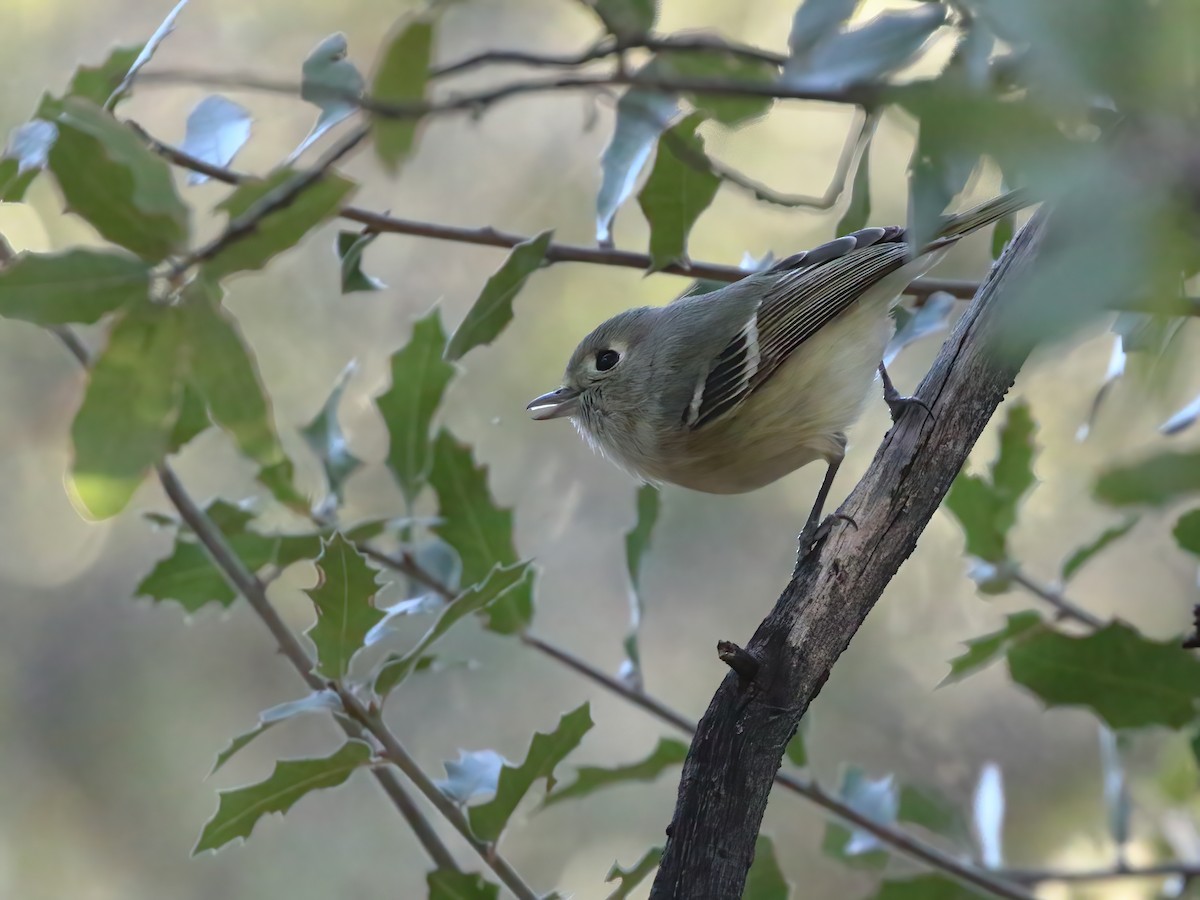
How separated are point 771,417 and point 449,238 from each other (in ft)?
1.97

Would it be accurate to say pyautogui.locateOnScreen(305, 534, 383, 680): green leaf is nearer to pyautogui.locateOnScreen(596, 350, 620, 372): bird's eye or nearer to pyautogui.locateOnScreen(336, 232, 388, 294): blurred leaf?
pyautogui.locateOnScreen(336, 232, 388, 294): blurred leaf

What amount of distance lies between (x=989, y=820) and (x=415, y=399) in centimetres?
104

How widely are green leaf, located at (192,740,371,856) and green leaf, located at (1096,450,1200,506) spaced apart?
0.89 metres

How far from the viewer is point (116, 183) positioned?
721 mm

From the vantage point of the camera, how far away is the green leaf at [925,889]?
58.7 inches

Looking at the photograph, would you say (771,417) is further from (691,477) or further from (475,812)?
(475,812)

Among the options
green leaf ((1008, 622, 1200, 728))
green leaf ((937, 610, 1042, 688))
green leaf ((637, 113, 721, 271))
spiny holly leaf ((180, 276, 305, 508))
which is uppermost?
green leaf ((637, 113, 721, 271))

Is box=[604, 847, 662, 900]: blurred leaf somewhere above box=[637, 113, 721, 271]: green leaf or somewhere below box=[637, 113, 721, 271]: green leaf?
below

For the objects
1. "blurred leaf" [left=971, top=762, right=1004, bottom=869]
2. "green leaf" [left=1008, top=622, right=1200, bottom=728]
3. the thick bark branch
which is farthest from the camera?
"blurred leaf" [left=971, top=762, right=1004, bottom=869]

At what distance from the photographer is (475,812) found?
1325mm

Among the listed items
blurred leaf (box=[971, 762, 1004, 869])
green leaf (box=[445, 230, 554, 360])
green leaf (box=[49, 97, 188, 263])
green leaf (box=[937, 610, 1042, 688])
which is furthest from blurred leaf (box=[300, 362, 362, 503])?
blurred leaf (box=[971, 762, 1004, 869])

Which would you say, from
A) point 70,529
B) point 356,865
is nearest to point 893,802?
point 356,865

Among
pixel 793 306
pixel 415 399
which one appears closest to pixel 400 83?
pixel 415 399

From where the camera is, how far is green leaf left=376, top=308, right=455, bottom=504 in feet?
5.32
